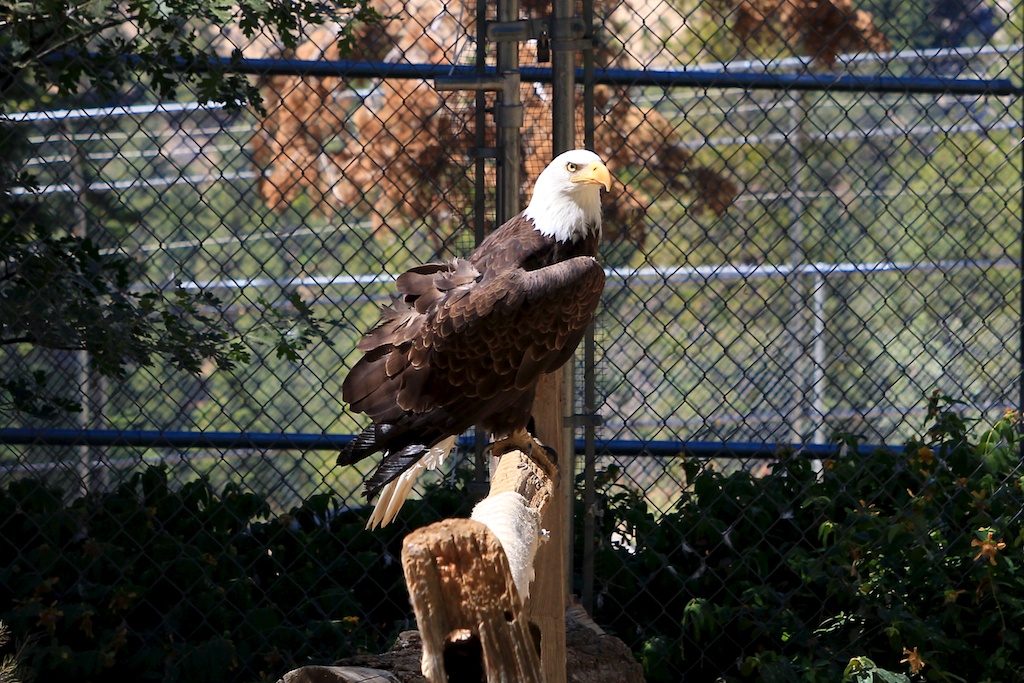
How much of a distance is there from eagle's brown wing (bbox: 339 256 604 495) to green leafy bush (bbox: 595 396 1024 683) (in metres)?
1.01

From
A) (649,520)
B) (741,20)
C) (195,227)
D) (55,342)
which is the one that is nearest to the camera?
(55,342)

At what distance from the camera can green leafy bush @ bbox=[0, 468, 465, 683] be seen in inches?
121

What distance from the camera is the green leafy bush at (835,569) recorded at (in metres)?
3.06

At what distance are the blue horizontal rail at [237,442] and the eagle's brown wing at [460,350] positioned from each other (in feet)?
2.30

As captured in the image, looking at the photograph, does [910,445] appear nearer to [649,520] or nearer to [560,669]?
[649,520]

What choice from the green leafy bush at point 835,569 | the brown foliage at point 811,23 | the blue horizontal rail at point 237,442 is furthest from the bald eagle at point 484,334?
the brown foliage at point 811,23

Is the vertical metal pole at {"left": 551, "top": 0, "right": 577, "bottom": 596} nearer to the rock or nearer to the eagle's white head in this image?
the eagle's white head

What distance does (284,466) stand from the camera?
543 cm

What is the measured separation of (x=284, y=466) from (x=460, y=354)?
3.18 metres

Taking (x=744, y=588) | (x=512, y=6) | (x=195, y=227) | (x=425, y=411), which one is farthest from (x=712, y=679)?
(x=195, y=227)

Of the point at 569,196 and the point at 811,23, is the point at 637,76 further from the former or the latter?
the point at 811,23

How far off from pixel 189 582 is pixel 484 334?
1469 millimetres

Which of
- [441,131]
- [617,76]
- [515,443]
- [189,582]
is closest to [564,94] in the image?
[441,131]

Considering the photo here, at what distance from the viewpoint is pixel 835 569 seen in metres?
3.20
